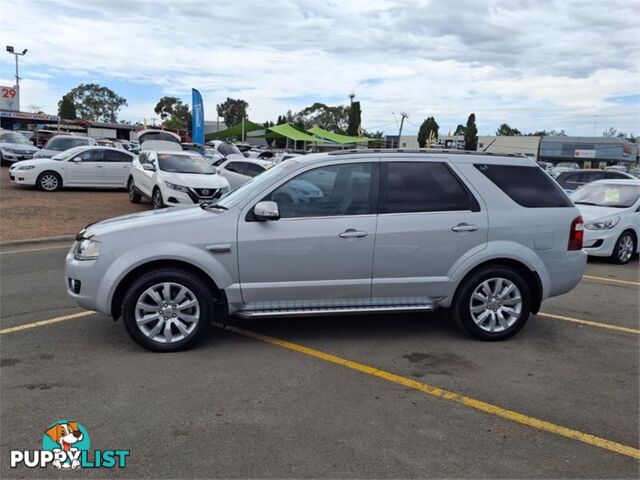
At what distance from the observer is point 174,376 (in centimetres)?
429

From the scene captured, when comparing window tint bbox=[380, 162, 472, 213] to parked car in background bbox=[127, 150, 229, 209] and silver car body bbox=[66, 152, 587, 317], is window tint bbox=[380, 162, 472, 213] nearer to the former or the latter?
silver car body bbox=[66, 152, 587, 317]

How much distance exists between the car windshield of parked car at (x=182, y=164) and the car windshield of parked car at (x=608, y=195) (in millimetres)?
8920

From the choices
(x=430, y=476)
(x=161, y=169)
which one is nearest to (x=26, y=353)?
(x=430, y=476)

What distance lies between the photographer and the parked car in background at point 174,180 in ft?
41.9

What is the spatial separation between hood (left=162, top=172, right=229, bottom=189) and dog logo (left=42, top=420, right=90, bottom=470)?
32.0ft

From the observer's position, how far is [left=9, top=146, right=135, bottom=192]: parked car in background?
16.7m

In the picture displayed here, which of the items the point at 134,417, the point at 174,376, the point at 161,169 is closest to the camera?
the point at 134,417

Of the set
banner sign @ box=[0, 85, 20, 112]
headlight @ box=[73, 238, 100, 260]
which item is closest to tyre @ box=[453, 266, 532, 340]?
headlight @ box=[73, 238, 100, 260]

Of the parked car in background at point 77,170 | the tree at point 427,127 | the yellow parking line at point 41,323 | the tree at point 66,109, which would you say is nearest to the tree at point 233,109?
the tree at point 66,109

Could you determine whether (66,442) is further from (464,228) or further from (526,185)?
(526,185)

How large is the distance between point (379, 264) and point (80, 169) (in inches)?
591

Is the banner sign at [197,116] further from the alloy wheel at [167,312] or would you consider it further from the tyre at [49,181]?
the alloy wheel at [167,312]

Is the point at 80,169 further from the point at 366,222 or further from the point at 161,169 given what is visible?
the point at 366,222

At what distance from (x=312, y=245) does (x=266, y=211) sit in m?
0.51
